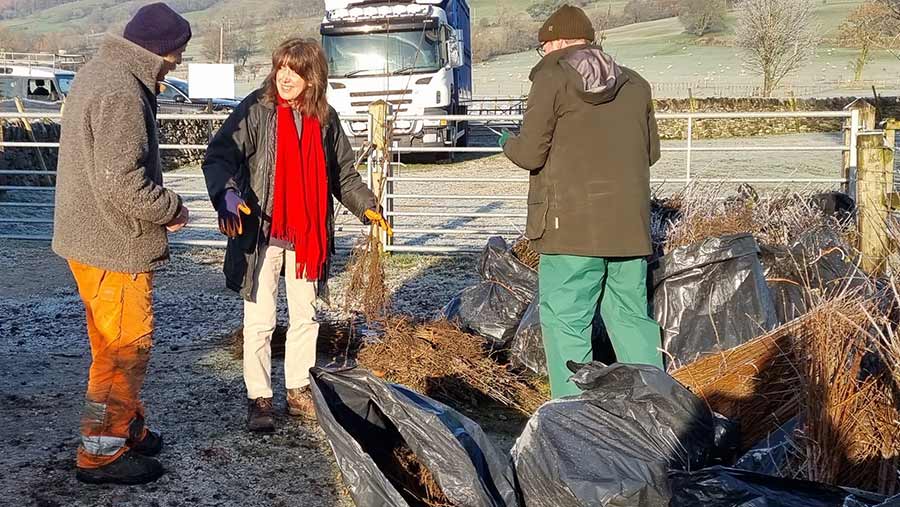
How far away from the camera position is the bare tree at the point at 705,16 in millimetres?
68438

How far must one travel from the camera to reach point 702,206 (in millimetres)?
4953

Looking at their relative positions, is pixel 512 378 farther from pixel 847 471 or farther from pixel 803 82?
pixel 803 82

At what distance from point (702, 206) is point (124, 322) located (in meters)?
3.05

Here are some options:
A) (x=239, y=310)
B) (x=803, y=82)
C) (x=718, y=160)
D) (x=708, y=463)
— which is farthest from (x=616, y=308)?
(x=803, y=82)

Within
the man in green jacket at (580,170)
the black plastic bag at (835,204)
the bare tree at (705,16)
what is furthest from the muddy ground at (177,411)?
the bare tree at (705,16)

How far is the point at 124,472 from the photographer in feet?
11.1

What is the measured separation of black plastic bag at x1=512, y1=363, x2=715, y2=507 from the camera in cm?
253

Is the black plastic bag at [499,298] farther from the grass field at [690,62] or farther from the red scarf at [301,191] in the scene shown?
the grass field at [690,62]

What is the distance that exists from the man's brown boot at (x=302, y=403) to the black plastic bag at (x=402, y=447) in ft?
3.08

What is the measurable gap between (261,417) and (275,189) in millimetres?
961

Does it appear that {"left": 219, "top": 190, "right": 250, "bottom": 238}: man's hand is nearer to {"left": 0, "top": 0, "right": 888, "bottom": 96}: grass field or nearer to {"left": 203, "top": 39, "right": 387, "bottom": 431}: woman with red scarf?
{"left": 203, "top": 39, "right": 387, "bottom": 431}: woman with red scarf

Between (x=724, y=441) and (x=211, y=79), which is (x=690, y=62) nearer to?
(x=211, y=79)

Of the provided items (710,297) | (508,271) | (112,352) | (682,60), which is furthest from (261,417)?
(682,60)

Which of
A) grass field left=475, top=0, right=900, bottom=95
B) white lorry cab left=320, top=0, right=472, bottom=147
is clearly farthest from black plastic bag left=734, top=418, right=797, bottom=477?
grass field left=475, top=0, right=900, bottom=95
